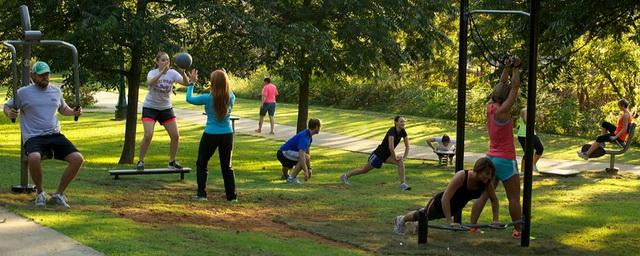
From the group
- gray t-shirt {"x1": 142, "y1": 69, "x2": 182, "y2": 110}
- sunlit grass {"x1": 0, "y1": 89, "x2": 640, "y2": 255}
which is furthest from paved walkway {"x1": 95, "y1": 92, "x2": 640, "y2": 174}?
gray t-shirt {"x1": 142, "y1": 69, "x2": 182, "y2": 110}

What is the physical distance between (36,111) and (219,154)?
243 centimetres

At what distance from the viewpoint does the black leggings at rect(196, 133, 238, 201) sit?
1115 centimetres

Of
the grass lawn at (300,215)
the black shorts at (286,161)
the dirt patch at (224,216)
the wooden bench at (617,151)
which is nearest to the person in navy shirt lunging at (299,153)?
the black shorts at (286,161)

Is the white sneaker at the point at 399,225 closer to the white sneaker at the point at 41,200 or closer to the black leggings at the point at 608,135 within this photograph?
the white sneaker at the point at 41,200

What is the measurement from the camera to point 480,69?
111ft

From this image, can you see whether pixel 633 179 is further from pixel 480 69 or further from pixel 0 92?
pixel 0 92

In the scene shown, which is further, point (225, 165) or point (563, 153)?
point (563, 153)

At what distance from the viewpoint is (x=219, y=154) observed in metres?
11.3

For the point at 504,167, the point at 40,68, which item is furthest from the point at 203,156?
the point at 504,167

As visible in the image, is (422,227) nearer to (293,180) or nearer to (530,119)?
(530,119)

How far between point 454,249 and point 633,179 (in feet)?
31.6

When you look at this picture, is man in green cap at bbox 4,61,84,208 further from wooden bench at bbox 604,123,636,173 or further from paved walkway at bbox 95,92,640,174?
wooden bench at bbox 604,123,636,173

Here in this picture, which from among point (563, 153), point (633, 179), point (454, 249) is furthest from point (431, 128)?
point (454, 249)

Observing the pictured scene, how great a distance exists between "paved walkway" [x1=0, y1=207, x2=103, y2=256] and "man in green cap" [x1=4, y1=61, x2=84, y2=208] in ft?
3.44
